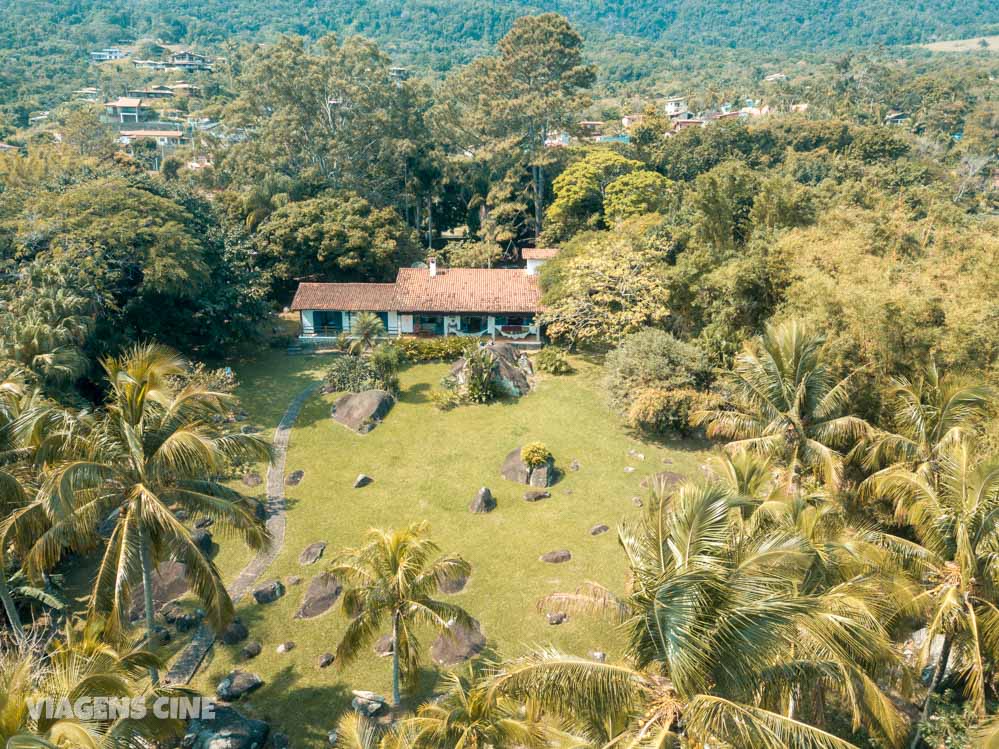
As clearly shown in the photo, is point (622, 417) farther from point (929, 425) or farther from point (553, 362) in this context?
point (929, 425)

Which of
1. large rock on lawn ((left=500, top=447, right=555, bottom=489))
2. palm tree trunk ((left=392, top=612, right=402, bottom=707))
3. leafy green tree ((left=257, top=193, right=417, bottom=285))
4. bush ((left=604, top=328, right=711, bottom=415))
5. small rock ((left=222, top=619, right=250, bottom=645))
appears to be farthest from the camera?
leafy green tree ((left=257, top=193, right=417, bottom=285))

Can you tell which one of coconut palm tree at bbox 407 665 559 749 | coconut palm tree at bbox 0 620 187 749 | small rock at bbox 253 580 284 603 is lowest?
small rock at bbox 253 580 284 603

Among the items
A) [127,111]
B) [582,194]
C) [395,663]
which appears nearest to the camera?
[395,663]

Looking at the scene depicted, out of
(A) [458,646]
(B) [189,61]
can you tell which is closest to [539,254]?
(A) [458,646]

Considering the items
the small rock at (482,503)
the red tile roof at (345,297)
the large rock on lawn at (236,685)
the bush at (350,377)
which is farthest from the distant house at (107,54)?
the large rock on lawn at (236,685)

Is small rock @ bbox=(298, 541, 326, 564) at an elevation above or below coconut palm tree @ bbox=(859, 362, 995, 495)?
below

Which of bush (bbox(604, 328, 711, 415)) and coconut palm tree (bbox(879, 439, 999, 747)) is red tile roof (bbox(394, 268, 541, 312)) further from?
coconut palm tree (bbox(879, 439, 999, 747))

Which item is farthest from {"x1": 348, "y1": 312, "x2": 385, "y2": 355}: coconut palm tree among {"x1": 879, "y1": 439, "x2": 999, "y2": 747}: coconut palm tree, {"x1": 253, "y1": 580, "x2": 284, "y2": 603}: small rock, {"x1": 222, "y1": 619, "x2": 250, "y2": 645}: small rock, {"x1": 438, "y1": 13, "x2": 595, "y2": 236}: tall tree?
{"x1": 879, "y1": 439, "x2": 999, "y2": 747}: coconut palm tree
